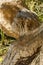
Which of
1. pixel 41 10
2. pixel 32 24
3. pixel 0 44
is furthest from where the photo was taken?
pixel 41 10

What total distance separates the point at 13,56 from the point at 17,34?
0.35 metres

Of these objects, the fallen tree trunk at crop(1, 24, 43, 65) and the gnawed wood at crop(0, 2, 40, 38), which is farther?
the gnawed wood at crop(0, 2, 40, 38)

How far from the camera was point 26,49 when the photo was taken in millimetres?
1756

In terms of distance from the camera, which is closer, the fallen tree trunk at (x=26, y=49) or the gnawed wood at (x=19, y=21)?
the fallen tree trunk at (x=26, y=49)

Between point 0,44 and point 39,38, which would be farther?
point 0,44

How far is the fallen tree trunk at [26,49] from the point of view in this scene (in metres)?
1.74

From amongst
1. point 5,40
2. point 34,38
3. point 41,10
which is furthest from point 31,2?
point 34,38

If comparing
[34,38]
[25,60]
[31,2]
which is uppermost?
[34,38]

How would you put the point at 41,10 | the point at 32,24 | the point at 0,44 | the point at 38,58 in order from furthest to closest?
1. the point at 41,10
2. the point at 0,44
3. the point at 32,24
4. the point at 38,58

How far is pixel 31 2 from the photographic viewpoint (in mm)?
5113

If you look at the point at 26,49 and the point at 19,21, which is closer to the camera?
the point at 26,49

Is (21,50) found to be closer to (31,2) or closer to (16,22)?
(16,22)

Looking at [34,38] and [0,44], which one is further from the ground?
[34,38]

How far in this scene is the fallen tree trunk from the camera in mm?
1740
